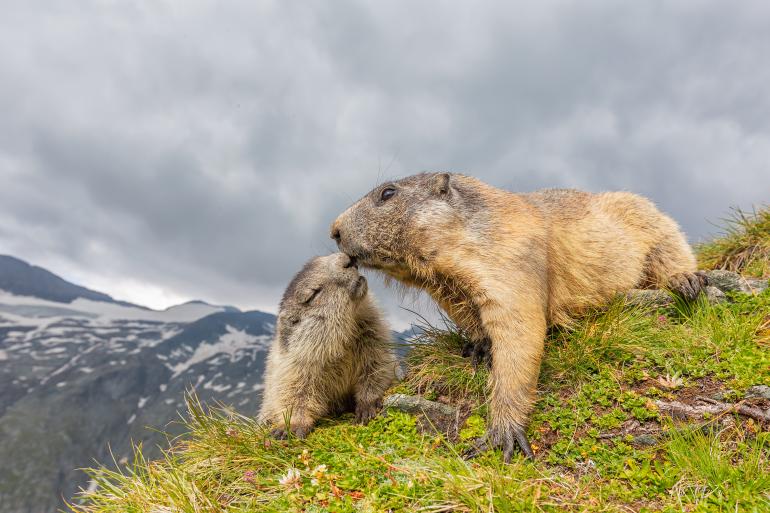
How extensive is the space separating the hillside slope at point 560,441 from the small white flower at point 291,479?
22 mm

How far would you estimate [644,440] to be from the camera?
4.38m

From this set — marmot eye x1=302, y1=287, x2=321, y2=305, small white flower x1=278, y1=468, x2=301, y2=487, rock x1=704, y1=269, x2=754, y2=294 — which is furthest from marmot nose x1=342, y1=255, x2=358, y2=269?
rock x1=704, y1=269, x2=754, y2=294

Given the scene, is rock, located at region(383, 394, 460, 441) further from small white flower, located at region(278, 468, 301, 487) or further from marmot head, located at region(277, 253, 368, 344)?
small white flower, located at region(278, 468, 301, 487)

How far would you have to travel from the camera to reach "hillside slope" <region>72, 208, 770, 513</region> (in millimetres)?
3686

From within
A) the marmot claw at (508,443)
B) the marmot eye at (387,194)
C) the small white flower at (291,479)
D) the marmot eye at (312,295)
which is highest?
the marmot eye at (387,194)

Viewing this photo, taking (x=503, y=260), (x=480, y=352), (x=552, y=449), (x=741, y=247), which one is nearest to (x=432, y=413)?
(x=480, y=352)

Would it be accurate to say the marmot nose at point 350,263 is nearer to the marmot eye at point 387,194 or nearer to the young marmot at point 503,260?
the young marmot at point 503,260

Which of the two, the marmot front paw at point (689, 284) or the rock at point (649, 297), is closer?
the rock at point (649, 297)

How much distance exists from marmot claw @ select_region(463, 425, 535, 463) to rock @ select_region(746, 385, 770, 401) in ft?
7.95

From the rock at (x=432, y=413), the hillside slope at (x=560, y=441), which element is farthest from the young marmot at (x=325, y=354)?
→ the rock at (x=432, y=413)

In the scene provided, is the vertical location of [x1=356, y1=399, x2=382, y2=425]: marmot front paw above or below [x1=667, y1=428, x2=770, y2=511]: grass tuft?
below

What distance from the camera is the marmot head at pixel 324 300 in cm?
621

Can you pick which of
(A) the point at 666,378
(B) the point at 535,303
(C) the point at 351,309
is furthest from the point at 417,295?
(A) the point at 666,378

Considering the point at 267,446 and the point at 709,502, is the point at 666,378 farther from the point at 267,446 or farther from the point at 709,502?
the point at 267,446
